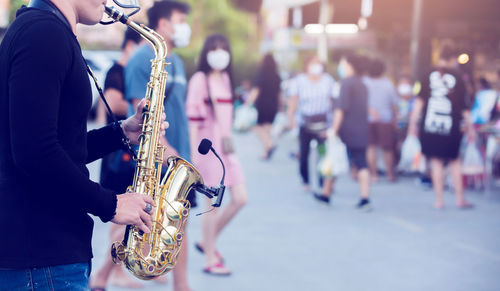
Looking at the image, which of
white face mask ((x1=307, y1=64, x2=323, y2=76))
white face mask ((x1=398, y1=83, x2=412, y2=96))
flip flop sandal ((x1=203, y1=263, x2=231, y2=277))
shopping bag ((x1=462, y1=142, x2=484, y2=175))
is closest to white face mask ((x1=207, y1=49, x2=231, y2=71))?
flip flop sandal ((x1=203, y1=263, x2=231, y2=277))

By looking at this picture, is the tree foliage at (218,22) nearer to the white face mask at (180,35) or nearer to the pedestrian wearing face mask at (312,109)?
the pedestrian wearing face mask at (312,109)

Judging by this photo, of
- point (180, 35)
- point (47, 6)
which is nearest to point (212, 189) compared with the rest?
point (47, 6)

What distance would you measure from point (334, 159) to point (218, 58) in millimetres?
3725

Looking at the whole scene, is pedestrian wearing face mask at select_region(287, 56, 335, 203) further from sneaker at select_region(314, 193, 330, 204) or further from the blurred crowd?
sneaker at select_region(314, 193, 330, 204)

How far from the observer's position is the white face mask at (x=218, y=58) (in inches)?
224

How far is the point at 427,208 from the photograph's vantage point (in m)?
8.84

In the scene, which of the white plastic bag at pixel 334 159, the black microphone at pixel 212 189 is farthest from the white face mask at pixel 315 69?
the black microphone at pixel 212 189

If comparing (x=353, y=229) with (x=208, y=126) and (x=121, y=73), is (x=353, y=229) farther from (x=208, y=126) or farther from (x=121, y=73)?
(x=121, y=73)

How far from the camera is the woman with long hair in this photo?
1293cm

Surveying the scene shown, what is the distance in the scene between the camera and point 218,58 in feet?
18.7

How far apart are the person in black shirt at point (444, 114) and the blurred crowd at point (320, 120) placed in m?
0.01

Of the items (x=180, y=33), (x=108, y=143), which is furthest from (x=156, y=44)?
(x=180, y=33)

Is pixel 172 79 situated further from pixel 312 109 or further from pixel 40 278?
pixel 312 109

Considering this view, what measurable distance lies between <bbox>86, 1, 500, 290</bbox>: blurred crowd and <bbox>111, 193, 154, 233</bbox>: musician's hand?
4.78ft
